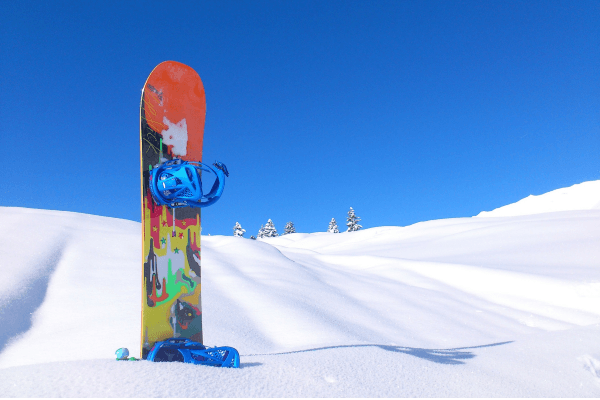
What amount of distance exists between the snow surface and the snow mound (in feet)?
83.3

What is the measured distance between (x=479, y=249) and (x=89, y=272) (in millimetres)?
11320

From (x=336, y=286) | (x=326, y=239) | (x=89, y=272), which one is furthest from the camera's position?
(x=326, y=239)

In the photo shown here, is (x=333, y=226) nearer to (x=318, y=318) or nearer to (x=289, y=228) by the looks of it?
(x=289, y=228)

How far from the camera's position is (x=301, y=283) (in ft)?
23.1

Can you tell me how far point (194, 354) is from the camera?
2453 millimetres

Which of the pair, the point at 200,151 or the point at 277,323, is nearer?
the point at 200,151

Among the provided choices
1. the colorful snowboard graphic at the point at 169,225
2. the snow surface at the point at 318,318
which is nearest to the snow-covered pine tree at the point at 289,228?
the snow surface at the point at 318,318

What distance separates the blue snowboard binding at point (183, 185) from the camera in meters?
2.68

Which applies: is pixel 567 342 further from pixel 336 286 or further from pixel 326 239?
pixel 326 239

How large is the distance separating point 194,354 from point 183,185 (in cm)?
130

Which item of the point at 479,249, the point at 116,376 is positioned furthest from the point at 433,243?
the point at 116,376

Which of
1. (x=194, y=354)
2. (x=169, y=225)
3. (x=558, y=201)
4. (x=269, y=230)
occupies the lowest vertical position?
(x=194, y=354)

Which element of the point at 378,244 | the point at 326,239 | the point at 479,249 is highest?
the point at 326,239

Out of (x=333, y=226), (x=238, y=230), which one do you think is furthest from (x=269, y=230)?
(x=333, y=226)
